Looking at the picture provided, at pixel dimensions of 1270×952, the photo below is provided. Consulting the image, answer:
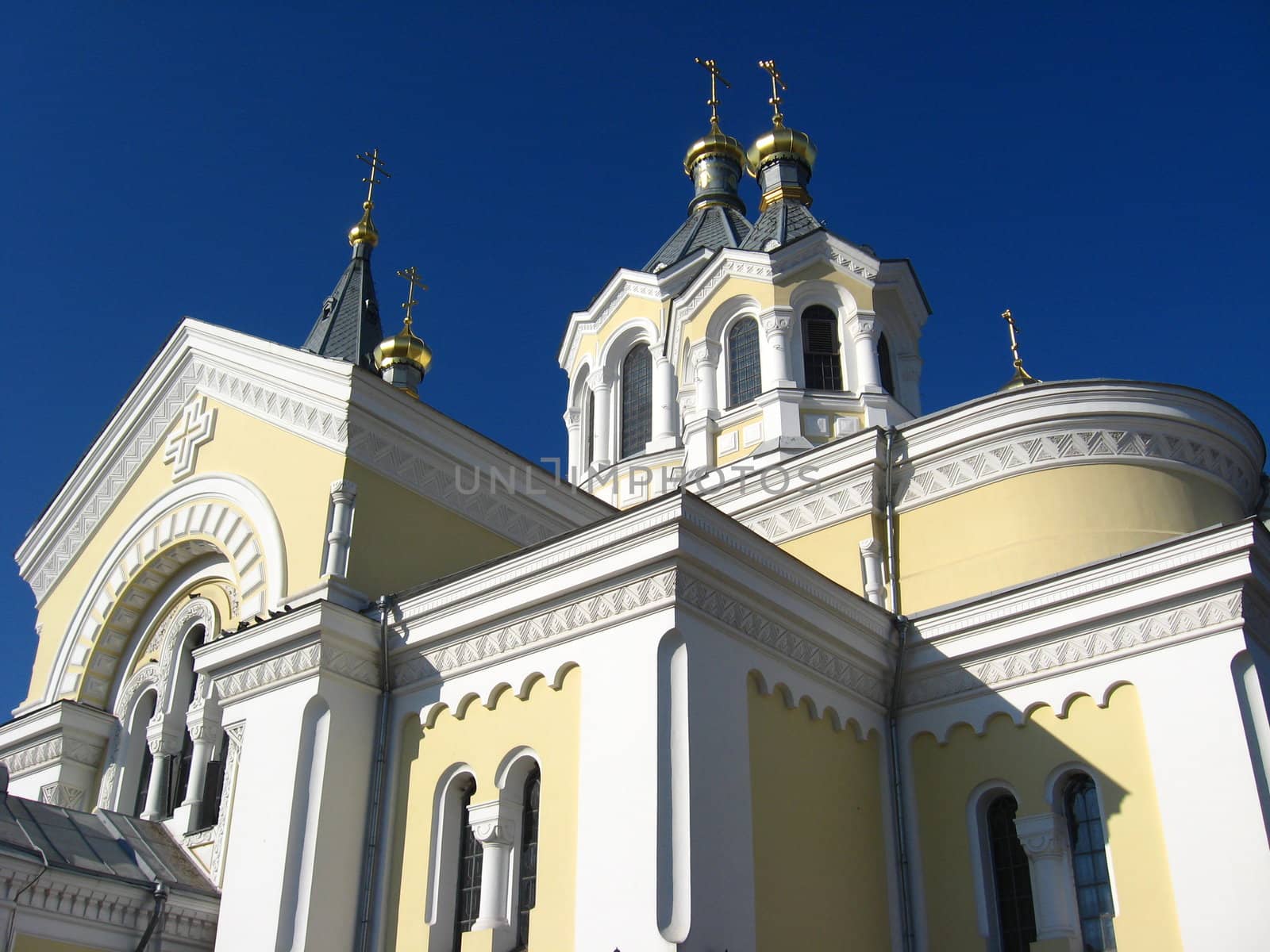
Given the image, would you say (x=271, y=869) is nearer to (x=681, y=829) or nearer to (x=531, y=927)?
(x=531, y=927)

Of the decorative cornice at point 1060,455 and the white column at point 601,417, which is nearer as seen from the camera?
the decorative cornice at point 1060,455

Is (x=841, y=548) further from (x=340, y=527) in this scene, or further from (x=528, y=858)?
(x=528, y=858)

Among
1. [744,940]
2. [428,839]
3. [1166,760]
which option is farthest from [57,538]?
[1166,760]

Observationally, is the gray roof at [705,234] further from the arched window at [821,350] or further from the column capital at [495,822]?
the column capital at [495,822]

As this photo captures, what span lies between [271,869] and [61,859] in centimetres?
132

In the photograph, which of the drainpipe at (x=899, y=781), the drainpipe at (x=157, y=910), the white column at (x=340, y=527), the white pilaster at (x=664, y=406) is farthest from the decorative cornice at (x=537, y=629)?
the white pilaster at (x=664, y=406)

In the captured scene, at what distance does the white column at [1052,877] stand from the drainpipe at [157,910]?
5.57 m

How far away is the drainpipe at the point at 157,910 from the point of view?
8867 mm

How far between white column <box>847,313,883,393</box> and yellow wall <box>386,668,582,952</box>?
7750 millimetres

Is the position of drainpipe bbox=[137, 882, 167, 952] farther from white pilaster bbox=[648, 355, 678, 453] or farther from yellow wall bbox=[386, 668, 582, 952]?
white pilaster bbox=[648, 355, 678, 453]

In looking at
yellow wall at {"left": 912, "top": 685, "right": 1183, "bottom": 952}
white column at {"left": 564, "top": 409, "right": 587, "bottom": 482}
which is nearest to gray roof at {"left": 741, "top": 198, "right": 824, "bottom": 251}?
white column at {"left": 564, "top": 409, "right": 587, "bottom": 482}

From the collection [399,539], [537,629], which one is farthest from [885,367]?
[537,629]

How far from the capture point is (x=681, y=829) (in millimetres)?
7484

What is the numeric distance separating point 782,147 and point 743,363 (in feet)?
16.8
